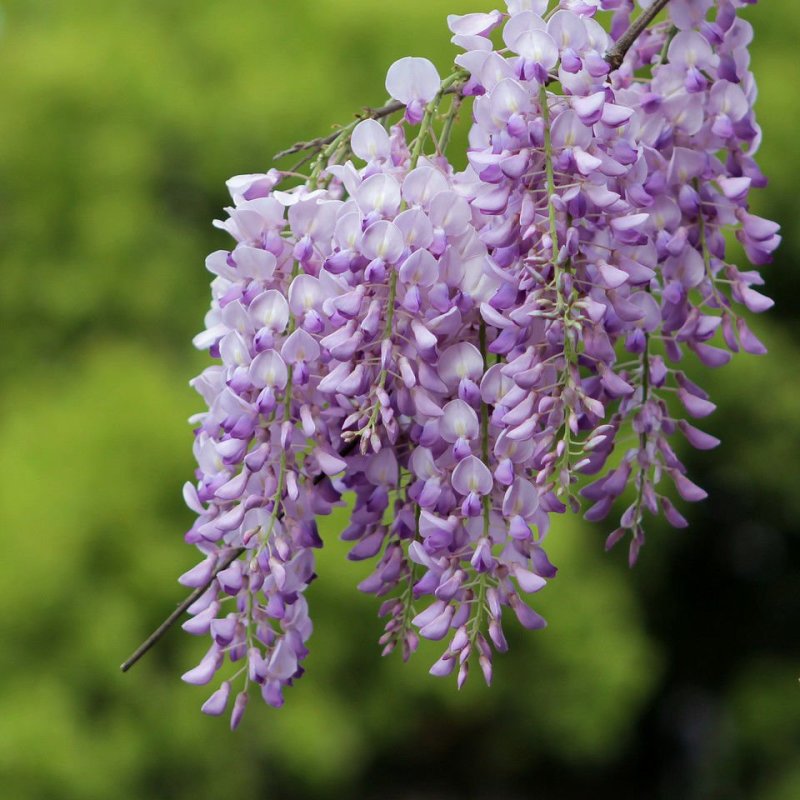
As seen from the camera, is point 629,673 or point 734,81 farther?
point 629,673

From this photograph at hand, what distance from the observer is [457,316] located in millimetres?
970

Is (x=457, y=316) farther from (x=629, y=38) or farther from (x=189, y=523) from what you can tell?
(x=189, y=523)

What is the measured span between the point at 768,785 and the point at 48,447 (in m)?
3.58

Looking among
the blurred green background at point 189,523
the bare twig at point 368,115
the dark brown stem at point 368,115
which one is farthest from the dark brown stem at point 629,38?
the blurred green background at point 189,523

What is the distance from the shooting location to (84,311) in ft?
17.6

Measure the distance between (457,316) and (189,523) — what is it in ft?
11.1

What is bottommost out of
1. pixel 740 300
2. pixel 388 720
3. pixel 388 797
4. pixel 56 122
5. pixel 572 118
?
pixel 388 797

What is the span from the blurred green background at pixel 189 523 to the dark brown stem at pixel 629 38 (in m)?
3.20

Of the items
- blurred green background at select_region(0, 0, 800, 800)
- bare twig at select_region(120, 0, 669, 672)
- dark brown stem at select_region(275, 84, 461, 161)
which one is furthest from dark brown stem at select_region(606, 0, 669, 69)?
blurred green background at select_region(0, 0, 800, 800)

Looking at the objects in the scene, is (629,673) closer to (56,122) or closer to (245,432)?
(56,122)

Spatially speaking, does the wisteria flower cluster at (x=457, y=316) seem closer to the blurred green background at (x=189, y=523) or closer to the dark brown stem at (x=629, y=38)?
the dark brown stem at (x=629, y=38)

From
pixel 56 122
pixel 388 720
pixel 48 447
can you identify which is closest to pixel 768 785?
pixel 388 720

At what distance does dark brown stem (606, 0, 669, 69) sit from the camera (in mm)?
1038

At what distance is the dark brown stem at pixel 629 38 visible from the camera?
1.04 meters
